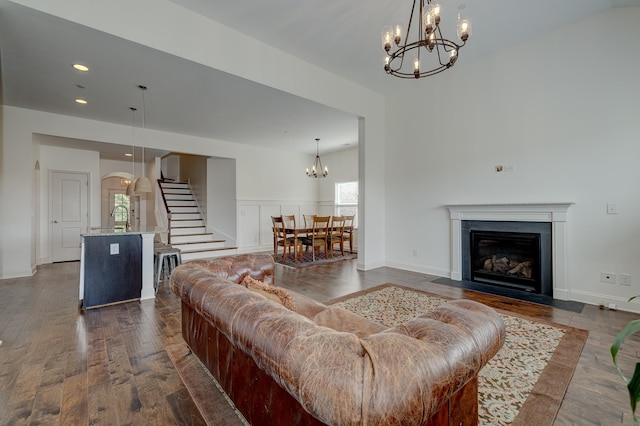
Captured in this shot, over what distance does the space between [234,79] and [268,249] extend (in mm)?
5099

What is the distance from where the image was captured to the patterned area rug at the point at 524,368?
1.64 metres

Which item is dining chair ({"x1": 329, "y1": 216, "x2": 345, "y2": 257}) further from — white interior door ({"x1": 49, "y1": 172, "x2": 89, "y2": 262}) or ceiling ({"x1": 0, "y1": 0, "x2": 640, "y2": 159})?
white interior door ({"x1": 49, "y1": 172, "x2": 89, "y2": 262})

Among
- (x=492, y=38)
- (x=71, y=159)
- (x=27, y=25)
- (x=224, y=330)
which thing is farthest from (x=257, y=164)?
(x=224, y=330)

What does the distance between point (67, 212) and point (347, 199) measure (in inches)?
268

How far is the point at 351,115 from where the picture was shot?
5.21 metres

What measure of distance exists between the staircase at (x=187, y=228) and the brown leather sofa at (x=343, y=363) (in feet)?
18.7

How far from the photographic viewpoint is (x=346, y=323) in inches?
70.3

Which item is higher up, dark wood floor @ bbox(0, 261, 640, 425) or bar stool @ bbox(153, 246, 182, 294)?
bar stool @ bbox(153, 246, 182, 294)

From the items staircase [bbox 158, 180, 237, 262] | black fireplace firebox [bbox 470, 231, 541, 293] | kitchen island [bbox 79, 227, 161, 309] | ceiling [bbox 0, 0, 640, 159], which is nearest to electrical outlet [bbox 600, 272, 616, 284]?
black fireplace firebox [bbox 470, 231, 541, 293]

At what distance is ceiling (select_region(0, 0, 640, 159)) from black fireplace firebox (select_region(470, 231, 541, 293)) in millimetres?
2650

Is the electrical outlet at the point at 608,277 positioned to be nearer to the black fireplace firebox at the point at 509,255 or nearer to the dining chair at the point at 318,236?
the black fireplace firebox at the point at 509,255

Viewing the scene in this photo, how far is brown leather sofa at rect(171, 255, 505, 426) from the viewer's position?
2.47 feet

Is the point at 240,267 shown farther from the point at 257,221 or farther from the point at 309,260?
the point at 257,221

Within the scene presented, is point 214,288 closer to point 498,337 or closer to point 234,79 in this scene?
point 498,337
